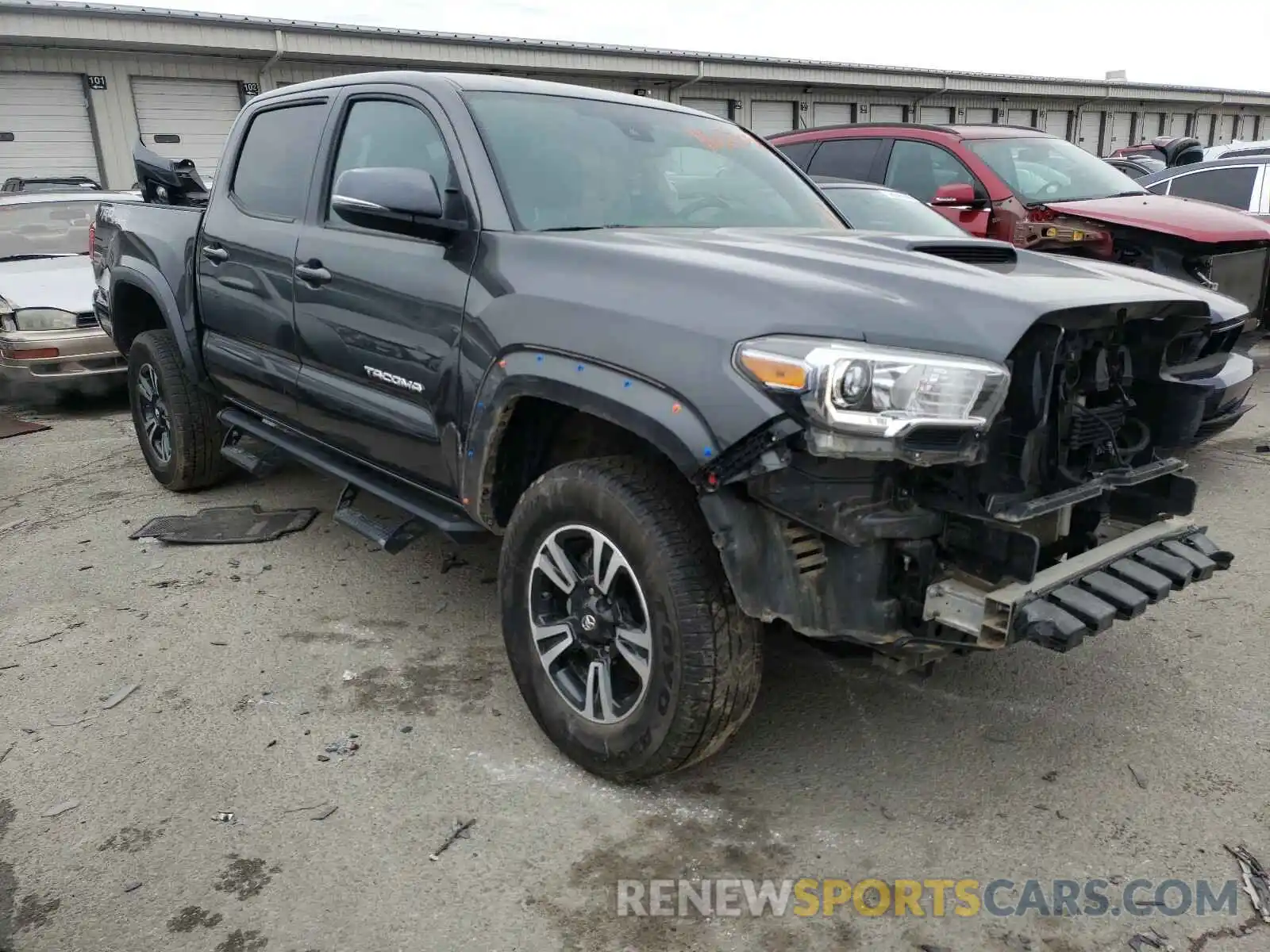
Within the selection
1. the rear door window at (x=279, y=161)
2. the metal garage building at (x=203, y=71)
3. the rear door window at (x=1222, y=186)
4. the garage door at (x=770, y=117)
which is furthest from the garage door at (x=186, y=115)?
the rear door window at (x=1222, y=186)

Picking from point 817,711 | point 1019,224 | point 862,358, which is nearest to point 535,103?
point 862,358

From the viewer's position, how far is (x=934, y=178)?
7.48 m

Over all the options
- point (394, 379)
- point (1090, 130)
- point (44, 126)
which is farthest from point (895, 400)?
point (1090, 130)

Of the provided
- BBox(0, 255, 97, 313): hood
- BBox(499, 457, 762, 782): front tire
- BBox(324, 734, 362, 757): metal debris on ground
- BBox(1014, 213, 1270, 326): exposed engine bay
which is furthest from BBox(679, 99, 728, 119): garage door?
BBox(324, 734, 362, 757): metal debris on ground

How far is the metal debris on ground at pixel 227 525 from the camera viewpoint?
15.3ft

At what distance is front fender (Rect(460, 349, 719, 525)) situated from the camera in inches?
88.4

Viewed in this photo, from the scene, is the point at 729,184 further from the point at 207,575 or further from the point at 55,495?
the point at 55,495

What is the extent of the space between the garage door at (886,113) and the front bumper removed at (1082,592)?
973 inches

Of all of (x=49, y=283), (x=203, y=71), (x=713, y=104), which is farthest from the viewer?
(x=713, y=104)

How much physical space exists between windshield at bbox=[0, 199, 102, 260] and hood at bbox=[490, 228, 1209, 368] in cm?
731

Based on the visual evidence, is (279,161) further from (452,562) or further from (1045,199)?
(1045,199)

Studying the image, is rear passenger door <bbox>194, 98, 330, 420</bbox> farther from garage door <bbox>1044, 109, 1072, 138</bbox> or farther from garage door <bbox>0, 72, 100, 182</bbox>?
garage door <bbox>1044, 109, 1072, 138</bbox>

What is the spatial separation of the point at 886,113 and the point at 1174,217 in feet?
70.7

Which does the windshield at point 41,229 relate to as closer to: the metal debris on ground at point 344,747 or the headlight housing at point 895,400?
the metal debris on ground at point 344,747
